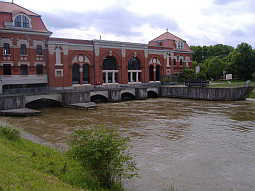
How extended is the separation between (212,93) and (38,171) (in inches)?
1471

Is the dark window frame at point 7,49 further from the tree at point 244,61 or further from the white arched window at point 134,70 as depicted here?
the tree at point 244,61

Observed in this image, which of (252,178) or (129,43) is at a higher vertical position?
(129,43)

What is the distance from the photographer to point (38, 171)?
992cm

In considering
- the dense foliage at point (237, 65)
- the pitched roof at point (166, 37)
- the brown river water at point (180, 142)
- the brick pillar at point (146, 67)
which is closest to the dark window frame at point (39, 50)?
the brown river water at point (180, 142)

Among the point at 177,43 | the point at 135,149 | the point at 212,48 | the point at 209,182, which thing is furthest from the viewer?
the point at 212,48

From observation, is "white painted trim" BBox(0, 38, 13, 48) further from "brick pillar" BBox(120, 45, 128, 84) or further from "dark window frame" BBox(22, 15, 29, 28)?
"brick pillar" BBox(120, 45, 128, 84)

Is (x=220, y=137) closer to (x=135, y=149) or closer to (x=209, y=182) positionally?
(x=135, y=149)

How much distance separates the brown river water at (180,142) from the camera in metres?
11.3

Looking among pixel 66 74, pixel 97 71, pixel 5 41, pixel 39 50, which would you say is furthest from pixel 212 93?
pixel 5 41

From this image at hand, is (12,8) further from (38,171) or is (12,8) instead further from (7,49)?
(38,171)

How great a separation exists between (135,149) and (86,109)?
18.3m

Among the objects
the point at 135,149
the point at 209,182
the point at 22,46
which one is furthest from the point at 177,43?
the point at 209,182

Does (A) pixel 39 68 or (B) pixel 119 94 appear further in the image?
(B) pixel 119 94

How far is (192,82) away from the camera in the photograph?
169 ft
